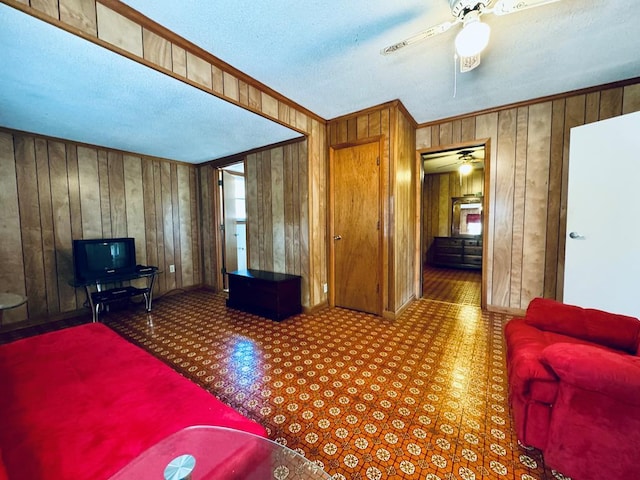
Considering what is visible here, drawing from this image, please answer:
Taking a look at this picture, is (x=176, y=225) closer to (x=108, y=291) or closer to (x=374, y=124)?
(x=108, y=291)

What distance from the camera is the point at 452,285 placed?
4.55 meters

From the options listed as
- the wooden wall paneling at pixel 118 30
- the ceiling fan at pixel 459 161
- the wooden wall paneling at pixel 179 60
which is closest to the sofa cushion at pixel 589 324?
the wooden wall paneling at pixel 179 60

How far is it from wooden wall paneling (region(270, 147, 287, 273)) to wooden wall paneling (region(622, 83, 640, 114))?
3584 mm

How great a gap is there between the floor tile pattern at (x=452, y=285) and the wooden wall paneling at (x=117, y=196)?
4.62 metres

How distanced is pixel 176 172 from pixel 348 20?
379 cm

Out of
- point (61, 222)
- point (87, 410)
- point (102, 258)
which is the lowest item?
point (87, 410)

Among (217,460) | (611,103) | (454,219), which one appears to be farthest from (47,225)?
(454,219)

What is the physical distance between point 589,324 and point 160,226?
4.98m

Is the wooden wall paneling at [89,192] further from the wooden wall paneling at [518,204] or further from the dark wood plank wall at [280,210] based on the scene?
the wooden wall paneling at [518,204]

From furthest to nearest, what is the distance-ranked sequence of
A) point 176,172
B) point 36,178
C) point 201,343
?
point 176,172 → point 36,178 → point 201,343

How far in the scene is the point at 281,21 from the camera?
160 cm

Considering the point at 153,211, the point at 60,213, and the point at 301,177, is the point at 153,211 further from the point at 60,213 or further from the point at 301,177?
the point at 301,177

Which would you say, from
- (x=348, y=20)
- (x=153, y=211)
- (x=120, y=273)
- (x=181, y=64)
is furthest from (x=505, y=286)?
(x=153, y=211)


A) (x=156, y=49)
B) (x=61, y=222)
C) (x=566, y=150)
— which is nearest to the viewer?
(x=156, y=49)
